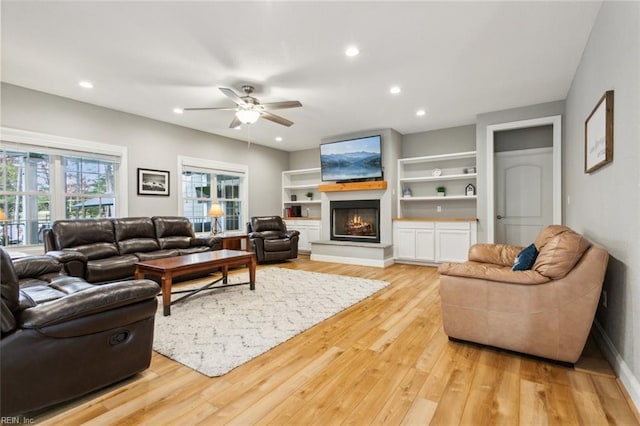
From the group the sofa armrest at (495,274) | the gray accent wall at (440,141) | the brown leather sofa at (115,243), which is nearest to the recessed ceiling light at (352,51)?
the sofa armrest at (495,274)

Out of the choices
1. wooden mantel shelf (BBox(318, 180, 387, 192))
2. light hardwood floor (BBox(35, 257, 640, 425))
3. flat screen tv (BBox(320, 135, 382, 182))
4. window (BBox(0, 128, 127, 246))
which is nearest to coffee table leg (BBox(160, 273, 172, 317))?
light hardwood floor (BBox(35, 257, 640, 425))

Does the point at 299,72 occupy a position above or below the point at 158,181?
above

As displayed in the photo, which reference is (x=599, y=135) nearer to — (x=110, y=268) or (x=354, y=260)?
(x=354, y=260)

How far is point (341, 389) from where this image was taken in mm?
1916

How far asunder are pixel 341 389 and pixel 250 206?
5.80 m

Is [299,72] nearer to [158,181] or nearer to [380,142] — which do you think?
[380,142]

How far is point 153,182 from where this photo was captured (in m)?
5.43

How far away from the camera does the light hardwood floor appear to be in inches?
64.8

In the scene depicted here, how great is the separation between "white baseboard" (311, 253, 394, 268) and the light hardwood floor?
3.17m

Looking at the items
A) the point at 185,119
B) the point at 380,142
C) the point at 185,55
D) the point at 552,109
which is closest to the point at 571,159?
the point at 552,109

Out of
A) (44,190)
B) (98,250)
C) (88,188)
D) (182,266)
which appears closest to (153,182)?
(88,188)

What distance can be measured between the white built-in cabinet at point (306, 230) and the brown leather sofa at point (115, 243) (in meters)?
2.75

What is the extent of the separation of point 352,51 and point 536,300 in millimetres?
2730

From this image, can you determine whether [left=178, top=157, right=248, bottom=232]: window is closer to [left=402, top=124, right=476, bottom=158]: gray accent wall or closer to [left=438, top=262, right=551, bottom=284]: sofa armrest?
[left=402, top=124, right=476, bottom=158]: gray accent wall
